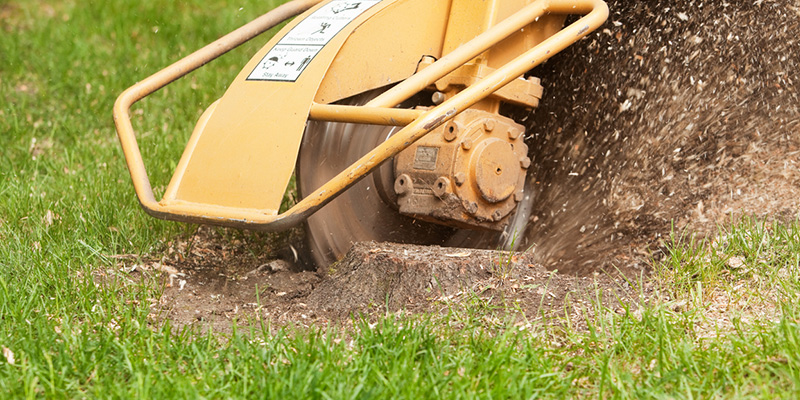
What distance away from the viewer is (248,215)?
242cm

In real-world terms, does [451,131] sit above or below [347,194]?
above

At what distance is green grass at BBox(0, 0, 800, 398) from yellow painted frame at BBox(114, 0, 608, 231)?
11.7 inches

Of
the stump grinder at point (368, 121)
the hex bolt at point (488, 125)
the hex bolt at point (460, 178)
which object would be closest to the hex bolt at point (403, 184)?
the stump grinder at point (368, 121)

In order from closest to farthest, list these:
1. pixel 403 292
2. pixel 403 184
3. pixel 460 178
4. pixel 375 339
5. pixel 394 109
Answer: pixel 375 339 → pixel 394 109 → pixel 403 292 → pixel 460 178 → pixel 403 184

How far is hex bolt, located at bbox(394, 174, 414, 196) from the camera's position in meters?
2.66

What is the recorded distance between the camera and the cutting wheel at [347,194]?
277 cm

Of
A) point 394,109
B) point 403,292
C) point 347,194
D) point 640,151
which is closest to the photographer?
point 394,109

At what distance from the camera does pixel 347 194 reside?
→ 9.29 ft

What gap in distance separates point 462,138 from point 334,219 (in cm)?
53

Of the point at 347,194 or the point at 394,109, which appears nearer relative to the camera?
the point at 394,109

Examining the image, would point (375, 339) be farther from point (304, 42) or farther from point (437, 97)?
point (304, 42)

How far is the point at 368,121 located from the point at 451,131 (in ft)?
1.18

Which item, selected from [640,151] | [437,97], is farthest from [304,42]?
[640,151]

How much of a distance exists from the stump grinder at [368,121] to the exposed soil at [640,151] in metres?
0.19
